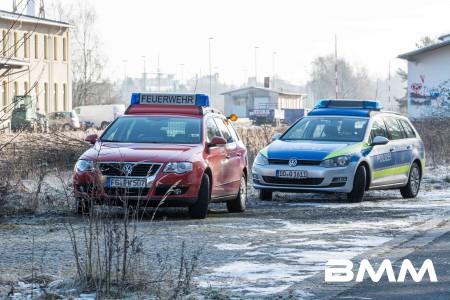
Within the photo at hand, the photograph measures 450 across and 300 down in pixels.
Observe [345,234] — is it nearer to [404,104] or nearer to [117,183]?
[117,183]

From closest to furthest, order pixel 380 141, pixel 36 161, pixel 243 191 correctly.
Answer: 1. pixel 243 191
2. pixel 380 141
3. pixel 36 161

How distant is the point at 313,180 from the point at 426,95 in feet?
137

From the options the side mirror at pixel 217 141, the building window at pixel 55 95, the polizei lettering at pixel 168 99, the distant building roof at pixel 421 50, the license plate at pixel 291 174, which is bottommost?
the license plate at pixel 291 174

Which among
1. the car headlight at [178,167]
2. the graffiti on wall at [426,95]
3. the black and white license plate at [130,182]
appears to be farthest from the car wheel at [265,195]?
the graffiti on wall at [426,95]

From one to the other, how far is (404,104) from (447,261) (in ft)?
300

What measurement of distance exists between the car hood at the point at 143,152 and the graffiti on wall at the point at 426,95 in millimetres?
43341

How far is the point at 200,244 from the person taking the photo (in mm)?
12359

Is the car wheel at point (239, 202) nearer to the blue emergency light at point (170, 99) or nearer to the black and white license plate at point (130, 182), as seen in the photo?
the blue emergency light at point (170, 99)

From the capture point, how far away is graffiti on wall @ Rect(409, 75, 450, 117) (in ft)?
193

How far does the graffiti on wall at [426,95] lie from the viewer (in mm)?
58681

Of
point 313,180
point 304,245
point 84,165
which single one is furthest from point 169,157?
point 313,180

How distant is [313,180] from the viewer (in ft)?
60.9

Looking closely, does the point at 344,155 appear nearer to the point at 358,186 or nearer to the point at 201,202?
the point at 358,186

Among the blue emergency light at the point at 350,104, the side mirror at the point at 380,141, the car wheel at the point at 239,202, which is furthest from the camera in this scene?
the blue emergency light at the point at 350,104
